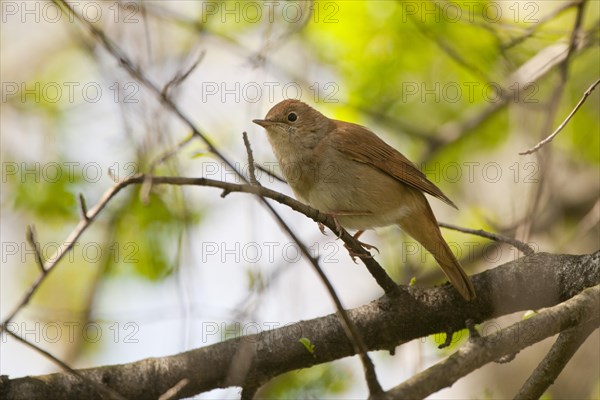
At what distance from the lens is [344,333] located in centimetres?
459

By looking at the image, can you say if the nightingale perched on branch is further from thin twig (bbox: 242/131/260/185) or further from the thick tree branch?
thin twig (bbox: 242/131/260/185)

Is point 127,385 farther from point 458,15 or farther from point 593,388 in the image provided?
point 458,15

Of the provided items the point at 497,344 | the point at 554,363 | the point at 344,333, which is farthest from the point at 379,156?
the point at 497,344

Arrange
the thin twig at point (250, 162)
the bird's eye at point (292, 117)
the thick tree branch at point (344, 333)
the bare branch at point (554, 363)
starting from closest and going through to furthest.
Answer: the thin twig at point (250, 162) → the bare branch at point (554, 363) → the thick tree branch at point (344, 333) → the bird's eye at point (292, 117)

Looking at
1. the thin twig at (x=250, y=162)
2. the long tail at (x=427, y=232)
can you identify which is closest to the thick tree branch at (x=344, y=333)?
the long tail at (x=427, y=232)

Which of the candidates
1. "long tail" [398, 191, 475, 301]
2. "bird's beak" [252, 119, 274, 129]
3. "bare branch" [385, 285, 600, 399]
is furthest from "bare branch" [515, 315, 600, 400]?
"bird's beak" [252, 119, 274, 129]

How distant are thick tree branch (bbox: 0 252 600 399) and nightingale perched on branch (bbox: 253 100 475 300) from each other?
662mm

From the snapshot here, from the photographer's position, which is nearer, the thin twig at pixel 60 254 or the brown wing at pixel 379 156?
the thin twig at pixel 60 254

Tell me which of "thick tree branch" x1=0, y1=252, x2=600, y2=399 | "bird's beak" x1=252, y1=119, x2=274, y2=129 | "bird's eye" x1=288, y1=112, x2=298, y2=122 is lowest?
"thick tree branch" x1=0, y1=252, x2=600, y2=399

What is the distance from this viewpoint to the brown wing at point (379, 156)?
6.11 meters

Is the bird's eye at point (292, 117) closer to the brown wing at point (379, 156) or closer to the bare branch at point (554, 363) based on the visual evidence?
the brown wing at point (379, 156)

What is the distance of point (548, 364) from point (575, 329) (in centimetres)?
24

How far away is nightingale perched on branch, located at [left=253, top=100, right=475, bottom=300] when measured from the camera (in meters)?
5.81

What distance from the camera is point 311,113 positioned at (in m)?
6.57
